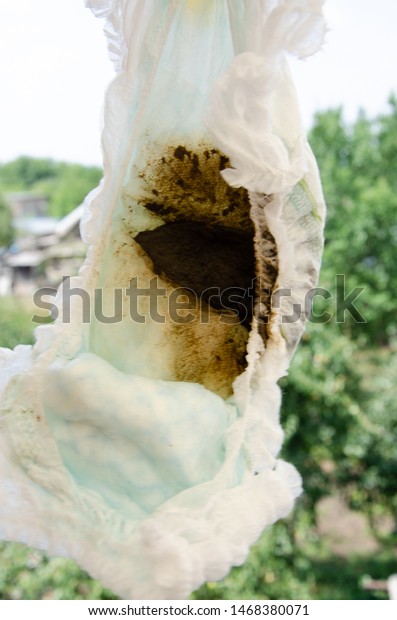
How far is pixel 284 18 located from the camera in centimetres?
98

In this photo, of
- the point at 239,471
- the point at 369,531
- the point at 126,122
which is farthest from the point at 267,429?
the point at 369,531

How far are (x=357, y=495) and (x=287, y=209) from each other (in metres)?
4.89

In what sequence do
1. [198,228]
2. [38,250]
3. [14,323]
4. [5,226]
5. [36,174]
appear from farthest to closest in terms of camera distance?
[36,174]
[5,226]
[38,250]
[14,323]
[198,228]

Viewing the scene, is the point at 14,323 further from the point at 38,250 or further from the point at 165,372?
the point at 38,250

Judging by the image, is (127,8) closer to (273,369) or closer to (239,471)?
(273,369)

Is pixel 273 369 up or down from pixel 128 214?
down

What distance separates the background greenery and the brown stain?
2.52m

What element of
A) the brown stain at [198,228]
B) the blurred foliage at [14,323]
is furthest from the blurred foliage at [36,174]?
the brown stain at [198,228]

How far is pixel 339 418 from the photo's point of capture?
4766 millimetres

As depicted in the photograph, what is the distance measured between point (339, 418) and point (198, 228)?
3880 millimetres

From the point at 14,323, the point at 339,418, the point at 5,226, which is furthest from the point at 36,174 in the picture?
the point at 339,418

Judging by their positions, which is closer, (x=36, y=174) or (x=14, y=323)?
(x=14, y=323)

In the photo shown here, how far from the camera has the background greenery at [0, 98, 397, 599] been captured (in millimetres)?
3740

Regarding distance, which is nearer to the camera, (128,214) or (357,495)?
(128,214)
